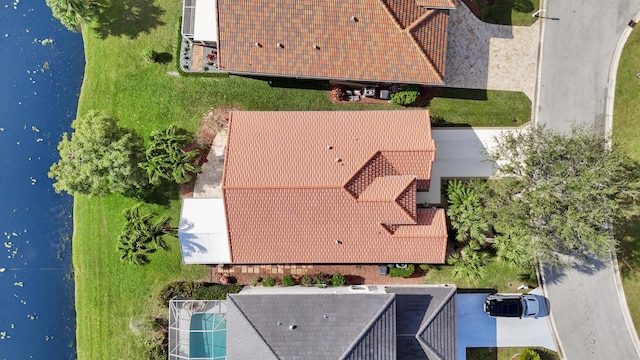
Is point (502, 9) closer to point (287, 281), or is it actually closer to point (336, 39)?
point (336, 39)

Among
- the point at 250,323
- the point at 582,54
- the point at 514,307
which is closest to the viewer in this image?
the point at 250,323

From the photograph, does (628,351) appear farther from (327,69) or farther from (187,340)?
(187,340)

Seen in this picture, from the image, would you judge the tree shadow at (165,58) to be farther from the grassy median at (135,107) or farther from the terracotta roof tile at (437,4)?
the terracotta roof tile at (437,4)

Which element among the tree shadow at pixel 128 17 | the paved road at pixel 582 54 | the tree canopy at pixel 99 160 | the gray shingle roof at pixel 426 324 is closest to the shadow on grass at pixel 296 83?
the tree shadow at pixel 128 17

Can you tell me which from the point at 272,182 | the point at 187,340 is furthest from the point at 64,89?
the point at 187,340

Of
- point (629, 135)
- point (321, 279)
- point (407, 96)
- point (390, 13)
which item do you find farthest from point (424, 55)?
point (321, 279)

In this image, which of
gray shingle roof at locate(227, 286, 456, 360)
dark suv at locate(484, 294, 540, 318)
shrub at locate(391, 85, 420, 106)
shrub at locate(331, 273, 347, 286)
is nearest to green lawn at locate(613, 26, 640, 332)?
dark suv at locate(484, 294, 540, 318)

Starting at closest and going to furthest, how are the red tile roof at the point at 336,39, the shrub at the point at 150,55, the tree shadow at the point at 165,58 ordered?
the red tile roof at the point at 336,39 < the shrub at the point at 150,55 < the tree shadow at the point at 165,58
